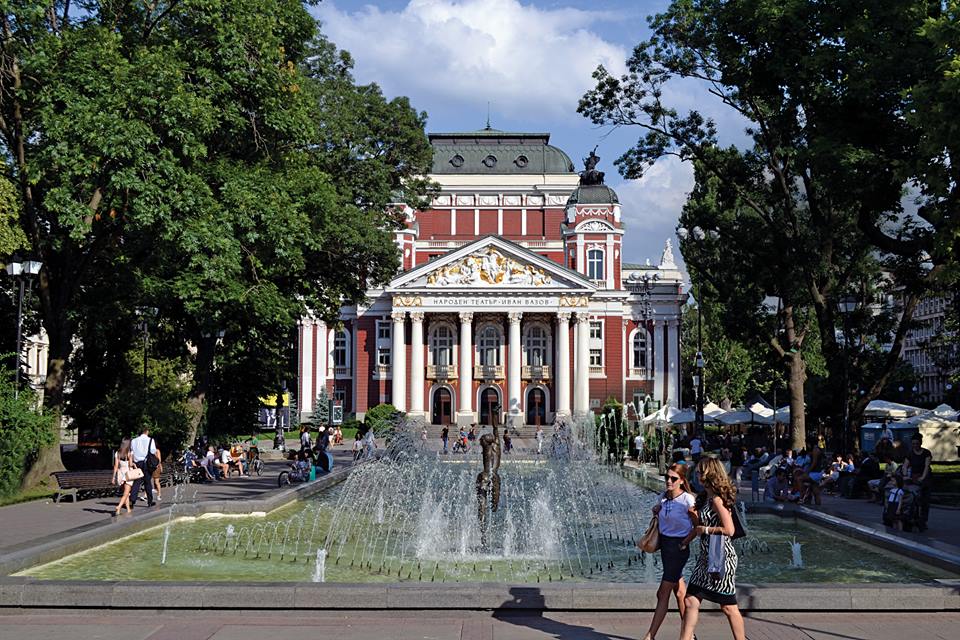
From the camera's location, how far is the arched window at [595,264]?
242ft

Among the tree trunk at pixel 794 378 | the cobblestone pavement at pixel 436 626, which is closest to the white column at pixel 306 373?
the tree trunk at pixel 794 378

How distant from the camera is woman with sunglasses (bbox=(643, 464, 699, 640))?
8789 mm

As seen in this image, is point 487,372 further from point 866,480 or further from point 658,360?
point 866,480

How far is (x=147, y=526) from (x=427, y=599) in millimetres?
8837

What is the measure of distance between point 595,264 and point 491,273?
9.28 m

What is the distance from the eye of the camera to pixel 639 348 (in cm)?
7394

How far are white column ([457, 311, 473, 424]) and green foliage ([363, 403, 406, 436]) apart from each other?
5843 millimetres

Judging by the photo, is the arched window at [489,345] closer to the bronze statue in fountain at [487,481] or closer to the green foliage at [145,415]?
the green foliage at [145,415]

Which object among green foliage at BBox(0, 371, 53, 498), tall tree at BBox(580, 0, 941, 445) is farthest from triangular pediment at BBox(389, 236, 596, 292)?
green foliage at BBox(0, 371, 53, 498)

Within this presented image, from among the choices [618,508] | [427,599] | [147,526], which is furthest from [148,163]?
[427,599]

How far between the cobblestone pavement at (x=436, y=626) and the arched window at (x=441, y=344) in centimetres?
6104

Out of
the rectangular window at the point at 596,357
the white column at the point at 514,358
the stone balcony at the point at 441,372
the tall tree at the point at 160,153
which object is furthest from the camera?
the rectangular window at the point at 596,357

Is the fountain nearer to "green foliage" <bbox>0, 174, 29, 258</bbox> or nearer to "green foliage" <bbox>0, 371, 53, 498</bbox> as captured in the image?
"green foliage" <bbox>0, 371, 53, 498</bbox>

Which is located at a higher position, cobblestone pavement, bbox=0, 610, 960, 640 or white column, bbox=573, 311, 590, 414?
white column, bbox=573, 311, 590, 414
